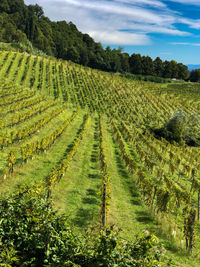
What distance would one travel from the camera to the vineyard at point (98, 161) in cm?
1178

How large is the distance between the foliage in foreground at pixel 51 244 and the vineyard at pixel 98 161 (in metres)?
0.74

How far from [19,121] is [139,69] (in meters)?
94.8

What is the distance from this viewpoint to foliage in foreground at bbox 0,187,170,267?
4875mm

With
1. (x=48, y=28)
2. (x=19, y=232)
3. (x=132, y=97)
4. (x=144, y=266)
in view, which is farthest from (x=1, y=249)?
(x=48, y=28)

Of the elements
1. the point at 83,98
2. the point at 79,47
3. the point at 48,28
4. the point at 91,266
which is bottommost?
the point at 91,266

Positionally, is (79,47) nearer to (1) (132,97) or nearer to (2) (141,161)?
(1) (132,97)

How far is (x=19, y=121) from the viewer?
26.0 m

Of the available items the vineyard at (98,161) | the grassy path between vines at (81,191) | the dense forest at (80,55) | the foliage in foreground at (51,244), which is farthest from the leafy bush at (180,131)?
the dense forest at (80,55)

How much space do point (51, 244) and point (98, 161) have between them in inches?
Result: 609

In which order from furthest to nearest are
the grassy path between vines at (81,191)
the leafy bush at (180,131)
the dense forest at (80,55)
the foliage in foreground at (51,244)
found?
the dense forest at (80,55) → the leafy bush at (180,131) → the grassy path between vines at (81,191) → the foliage in foreground at (51,244)

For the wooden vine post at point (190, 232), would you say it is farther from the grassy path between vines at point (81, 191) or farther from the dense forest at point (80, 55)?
the dense forest at point (80, 55)

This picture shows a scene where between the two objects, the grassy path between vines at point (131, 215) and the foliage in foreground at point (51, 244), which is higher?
the foliage in foreground at point (51, 244)

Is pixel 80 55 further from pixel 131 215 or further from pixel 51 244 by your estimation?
pixel 51 244

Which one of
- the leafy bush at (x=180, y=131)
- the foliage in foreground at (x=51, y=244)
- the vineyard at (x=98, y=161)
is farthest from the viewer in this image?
the leafy bush at (x=180, y=131)
